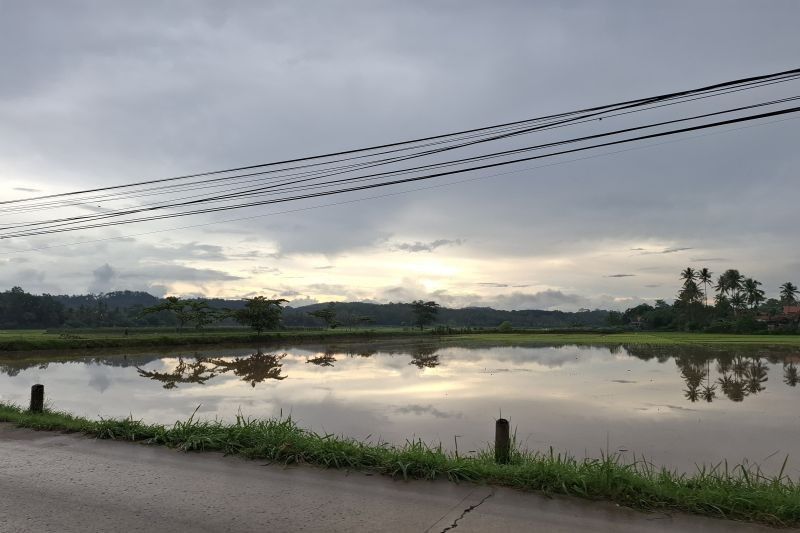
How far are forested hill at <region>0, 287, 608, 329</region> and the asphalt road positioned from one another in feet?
139

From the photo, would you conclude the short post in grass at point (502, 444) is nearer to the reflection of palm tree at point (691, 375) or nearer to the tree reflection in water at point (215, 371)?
the reflection of palm tree at point (691, 375)

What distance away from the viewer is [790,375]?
2084cm

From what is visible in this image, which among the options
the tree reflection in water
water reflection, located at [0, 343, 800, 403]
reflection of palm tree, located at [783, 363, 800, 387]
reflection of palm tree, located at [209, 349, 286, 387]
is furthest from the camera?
reflection of palm tree, located at [209, 349, 286, 387]

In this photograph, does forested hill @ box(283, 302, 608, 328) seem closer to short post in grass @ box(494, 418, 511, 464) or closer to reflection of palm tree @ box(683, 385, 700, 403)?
reflection of palm tree @ box(683, 385, 700, 403)

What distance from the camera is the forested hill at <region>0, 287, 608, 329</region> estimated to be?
219ft

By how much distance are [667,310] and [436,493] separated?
9545 cm

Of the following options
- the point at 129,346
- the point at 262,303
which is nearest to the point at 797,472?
the point at 129,346

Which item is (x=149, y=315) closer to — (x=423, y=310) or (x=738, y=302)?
(x=423, y=310)

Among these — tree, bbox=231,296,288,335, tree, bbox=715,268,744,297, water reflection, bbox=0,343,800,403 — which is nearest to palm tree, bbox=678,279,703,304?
tree, bbox=715,268,744,297

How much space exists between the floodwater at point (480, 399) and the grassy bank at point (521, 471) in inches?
89.2

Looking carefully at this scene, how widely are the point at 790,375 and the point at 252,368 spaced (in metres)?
24.1

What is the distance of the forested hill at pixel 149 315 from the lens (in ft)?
219

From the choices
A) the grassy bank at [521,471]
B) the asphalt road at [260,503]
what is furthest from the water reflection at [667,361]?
the asphalt road at [260,503]

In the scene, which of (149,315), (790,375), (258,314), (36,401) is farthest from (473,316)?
(36,401)
